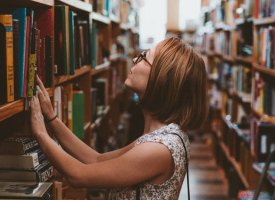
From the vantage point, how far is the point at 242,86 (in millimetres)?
4508

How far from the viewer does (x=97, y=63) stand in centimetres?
362

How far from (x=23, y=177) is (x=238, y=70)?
3516mm

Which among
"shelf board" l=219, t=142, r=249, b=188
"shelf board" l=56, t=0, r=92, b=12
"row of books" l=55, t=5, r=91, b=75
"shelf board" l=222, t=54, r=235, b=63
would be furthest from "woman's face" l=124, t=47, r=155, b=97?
"shelf board" l=222, t=54, r=235, b=63

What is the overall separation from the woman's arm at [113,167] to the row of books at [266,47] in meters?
1.89

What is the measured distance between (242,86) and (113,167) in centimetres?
326

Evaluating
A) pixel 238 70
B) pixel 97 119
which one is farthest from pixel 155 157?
pixel 238 70

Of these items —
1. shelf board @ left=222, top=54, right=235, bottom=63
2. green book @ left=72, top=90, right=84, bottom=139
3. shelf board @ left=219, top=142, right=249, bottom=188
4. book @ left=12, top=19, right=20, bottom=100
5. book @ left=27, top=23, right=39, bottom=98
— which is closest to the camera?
book @ left=12, top=19, right=20, bottom=100

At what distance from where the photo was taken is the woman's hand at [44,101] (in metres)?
1.66

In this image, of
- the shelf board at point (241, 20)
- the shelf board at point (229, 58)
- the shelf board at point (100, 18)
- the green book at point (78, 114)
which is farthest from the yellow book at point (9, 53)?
the shelf board at point (229, 58)

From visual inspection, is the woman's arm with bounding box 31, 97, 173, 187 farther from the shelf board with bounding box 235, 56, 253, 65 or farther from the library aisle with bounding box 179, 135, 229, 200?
the library aisle with bounding box 179, 135, 229, 200

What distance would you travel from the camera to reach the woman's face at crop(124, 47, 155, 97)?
5.34 ft

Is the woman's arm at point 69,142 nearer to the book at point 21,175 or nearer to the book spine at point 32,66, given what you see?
the book spine at point 32,66

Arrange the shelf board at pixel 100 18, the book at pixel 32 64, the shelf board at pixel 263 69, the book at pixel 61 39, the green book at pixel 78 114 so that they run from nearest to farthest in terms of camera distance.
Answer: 1. the book at pixel 32 64
2. the book at pixel 61 39
3. the green book at pixel 78 114
4. the shelf board at pixel 263 69
5. the shelf board at pixel 100 18

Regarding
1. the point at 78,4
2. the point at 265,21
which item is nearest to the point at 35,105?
the point at 78,4
